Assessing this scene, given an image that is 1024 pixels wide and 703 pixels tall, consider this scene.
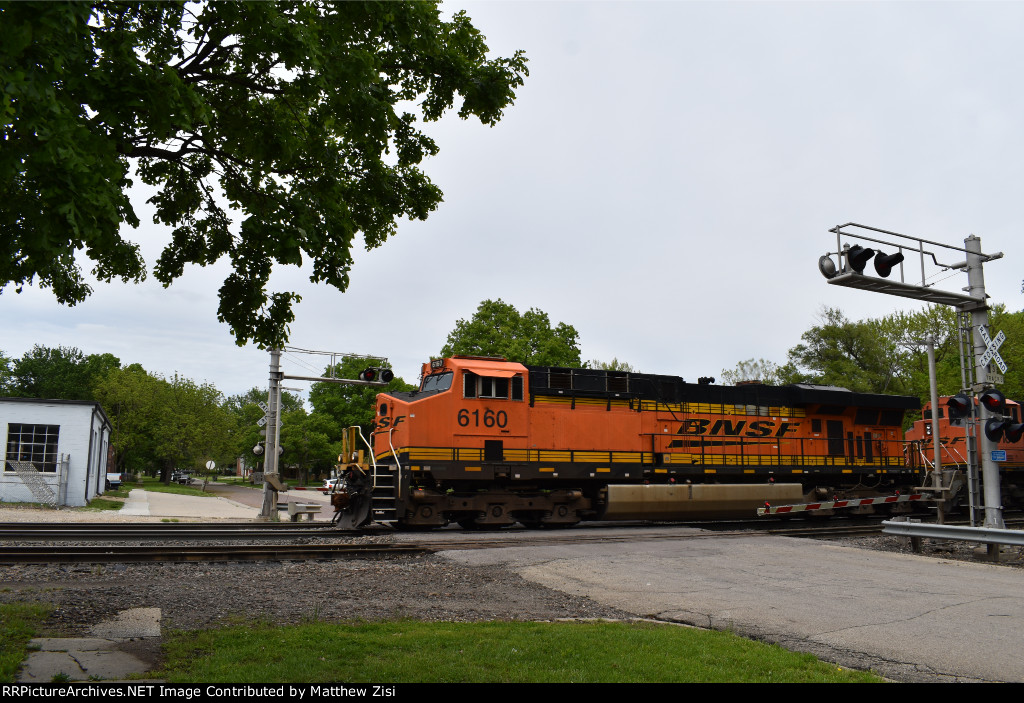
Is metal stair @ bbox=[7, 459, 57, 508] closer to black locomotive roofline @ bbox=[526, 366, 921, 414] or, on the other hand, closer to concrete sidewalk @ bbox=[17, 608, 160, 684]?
black locomotive roofline @ bbox=[526, 366, 921, 414]

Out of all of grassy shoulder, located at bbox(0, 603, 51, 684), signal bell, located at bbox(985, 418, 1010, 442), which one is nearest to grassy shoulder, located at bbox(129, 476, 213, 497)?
grassy shoulder, located at bbox(0, 603, 51, 684)

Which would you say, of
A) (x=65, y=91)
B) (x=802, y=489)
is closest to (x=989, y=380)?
(x=802, y=489)

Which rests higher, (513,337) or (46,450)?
(513,337)

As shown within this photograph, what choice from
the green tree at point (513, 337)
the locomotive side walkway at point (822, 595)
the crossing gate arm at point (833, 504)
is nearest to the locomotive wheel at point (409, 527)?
the locomotive side walkway at point (822, 595)

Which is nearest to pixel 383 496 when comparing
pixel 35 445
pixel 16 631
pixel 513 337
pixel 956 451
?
pixel 16 631

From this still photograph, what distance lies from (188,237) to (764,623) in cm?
706

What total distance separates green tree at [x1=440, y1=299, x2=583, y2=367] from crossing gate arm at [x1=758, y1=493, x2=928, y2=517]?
24351 millimetres

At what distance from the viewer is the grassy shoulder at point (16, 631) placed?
4.98 metres

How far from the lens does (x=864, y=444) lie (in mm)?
21828

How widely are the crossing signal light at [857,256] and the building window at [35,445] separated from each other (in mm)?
29232

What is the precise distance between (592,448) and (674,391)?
3067 mm

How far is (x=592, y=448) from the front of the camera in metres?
18.0

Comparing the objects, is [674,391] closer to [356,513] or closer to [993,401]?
[993,401]

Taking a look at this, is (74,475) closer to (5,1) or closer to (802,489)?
(802,489)
